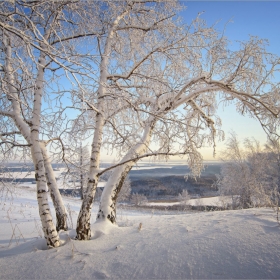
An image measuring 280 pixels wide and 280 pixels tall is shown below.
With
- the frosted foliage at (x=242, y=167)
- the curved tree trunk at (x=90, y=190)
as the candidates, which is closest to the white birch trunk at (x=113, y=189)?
the curved tree trunk at (x=90, y=190)

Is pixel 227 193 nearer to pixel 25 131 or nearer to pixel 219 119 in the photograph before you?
pixel 219 119

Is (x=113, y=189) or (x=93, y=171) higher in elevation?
(x=93, y=171)

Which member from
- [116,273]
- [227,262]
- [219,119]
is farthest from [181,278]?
[219,119]

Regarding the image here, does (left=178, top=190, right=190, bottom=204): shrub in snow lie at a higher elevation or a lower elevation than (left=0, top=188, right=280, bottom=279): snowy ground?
lower

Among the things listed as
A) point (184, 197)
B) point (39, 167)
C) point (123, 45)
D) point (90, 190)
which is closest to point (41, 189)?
point (39, 167)

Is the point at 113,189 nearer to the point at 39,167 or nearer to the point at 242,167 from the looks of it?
the point at 39,167

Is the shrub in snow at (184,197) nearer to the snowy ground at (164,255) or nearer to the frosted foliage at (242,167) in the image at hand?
the frosted foliage at (242,167)

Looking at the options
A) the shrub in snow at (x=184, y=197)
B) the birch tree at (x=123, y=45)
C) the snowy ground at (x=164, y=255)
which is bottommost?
the shrub in snow at (x=184, y=197)

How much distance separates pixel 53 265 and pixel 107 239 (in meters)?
0.95

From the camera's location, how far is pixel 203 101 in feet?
18.0

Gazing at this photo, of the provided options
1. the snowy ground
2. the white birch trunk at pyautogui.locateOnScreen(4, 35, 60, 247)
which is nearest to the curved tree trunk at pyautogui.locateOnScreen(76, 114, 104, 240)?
the snowy ground

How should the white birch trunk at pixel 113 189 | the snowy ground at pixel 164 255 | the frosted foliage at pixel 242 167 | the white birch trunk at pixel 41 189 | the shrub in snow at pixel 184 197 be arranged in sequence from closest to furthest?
the snowy ground at pixel 164 255 < the white birch trunk at pixel 41 189 < the white birch trunk at pixel 113 189 < the frosted foliage at pixel 242 167 < the shrub in snow at pixel 184 197

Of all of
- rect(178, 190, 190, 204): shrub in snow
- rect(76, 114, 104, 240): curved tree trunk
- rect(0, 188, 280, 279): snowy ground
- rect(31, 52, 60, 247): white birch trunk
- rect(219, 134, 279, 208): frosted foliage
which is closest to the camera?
rect(0, 188, 280, 279): snowy ground

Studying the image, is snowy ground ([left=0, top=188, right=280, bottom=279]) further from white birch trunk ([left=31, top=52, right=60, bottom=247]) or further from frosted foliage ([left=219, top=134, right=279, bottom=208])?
frosted foliage ([left=219, top=134, right=279, bottom=208])
